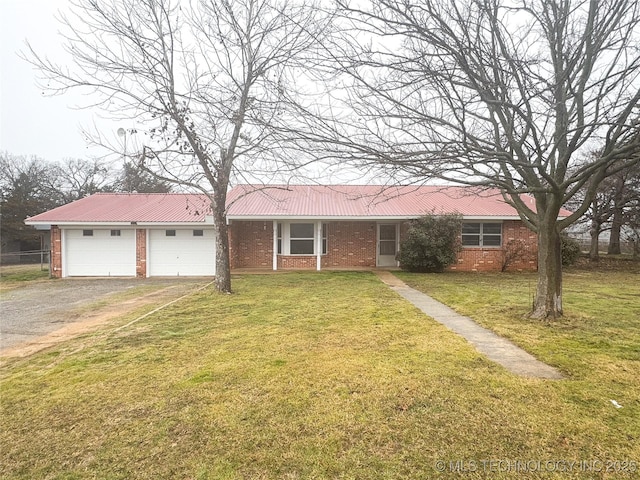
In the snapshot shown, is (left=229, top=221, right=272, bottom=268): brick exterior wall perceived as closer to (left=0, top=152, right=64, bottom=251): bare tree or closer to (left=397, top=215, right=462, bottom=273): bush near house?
(left=397, top=215, right=462, bottom=273): bush near house

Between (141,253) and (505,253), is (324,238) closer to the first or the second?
(141,253)

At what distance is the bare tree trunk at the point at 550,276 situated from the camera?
6734 mm

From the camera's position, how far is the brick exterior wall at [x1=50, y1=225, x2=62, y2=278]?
585 inches

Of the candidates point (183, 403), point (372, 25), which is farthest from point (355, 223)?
point (183, 403)

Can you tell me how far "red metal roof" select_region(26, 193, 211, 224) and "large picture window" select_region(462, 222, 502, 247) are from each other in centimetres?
1141

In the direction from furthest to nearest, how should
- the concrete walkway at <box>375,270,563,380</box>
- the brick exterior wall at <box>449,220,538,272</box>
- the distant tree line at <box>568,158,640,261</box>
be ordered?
1. the distant tree line at <box>568,158,640,261</box>
2. the brick exterior wall at <box>449,220,538,272</box>
3. the concrete walkway at <box>375,270,563,380</box>

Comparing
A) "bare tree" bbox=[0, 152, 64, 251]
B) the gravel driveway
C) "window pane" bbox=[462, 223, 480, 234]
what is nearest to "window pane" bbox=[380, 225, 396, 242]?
"window pane" bbox=[462, 223, 480, 234]

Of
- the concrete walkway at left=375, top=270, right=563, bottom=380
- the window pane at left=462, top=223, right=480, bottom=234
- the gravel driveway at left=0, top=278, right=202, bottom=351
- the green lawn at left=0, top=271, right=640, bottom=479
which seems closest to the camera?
the green lawn at left=0, top=271, right=640, bottom=479

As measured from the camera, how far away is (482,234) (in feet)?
53.1

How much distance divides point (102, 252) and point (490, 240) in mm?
17226

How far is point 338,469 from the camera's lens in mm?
2496

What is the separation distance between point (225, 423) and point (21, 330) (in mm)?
5950

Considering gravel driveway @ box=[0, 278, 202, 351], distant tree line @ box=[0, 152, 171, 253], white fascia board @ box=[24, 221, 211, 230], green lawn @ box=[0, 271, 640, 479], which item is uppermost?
distant tree line @ box=[0, 152, 171, 253]

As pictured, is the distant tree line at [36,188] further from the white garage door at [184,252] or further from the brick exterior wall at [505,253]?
the brick exterior wall at [505,253]
